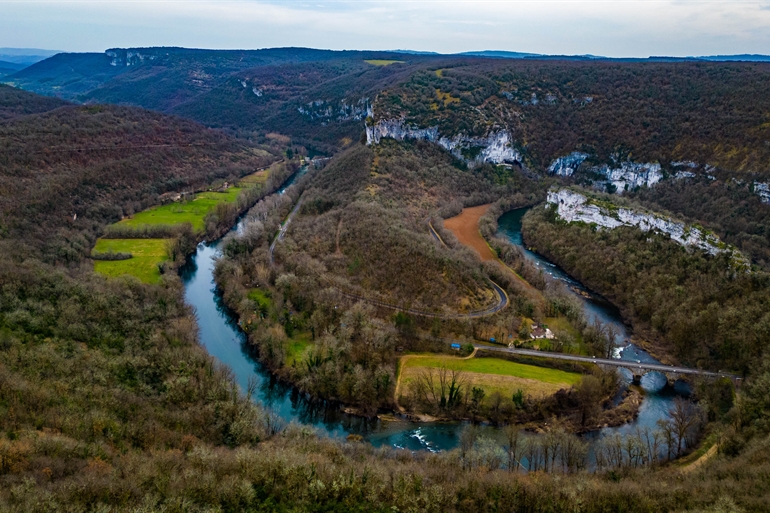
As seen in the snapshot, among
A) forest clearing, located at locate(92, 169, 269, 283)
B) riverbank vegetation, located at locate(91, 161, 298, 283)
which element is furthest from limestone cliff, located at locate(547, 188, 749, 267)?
forest clearing, located at locate(92, 169, 269, 283)

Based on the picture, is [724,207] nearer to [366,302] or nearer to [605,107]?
[605,107]

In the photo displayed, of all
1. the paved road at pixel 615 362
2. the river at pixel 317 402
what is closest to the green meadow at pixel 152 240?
the river at pixel 317 402

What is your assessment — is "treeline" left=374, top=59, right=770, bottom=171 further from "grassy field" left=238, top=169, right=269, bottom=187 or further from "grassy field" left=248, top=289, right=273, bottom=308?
"grassy field" left=248, top=289, right=273, bottom=308

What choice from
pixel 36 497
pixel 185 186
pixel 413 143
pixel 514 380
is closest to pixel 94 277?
pixel 36 497

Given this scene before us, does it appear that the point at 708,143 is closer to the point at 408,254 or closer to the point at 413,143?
the point at 413,143

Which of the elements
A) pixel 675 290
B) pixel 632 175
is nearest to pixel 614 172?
pixel 632 175

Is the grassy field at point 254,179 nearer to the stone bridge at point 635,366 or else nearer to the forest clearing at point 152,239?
the forest clearing at point 152,239

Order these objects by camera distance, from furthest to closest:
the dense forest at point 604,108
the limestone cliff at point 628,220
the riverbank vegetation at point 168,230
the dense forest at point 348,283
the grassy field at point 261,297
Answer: the dense forest at point 604,108
the riverbank vegetation at point 168,230
the limestone cliff at point 628,220
the grassy field at point 261,297
the dense forest at point 348,283
